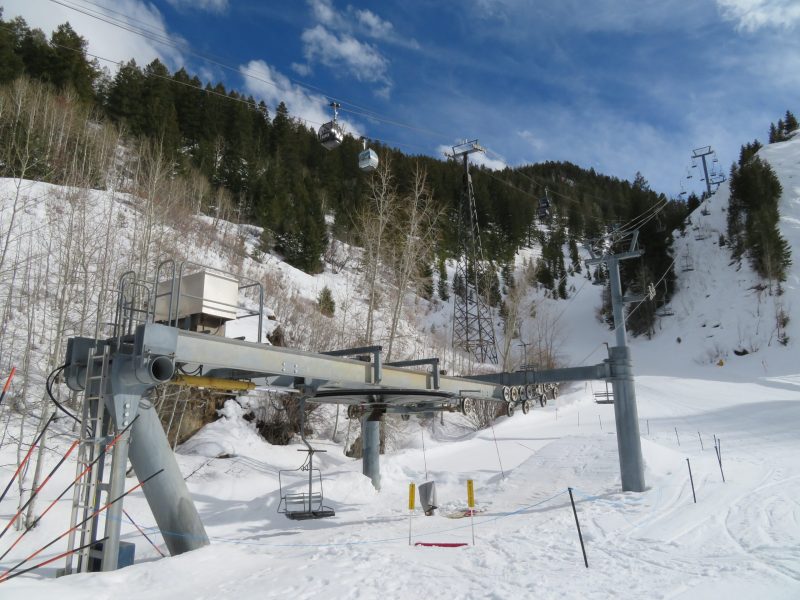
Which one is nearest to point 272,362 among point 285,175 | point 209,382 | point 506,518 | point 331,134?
point 209,382

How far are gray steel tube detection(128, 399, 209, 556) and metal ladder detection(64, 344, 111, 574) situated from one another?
0.56 metres

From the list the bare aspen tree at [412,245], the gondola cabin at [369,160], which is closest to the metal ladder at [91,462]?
the gondola cabin at [369,160]

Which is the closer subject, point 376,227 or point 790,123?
point 376,227

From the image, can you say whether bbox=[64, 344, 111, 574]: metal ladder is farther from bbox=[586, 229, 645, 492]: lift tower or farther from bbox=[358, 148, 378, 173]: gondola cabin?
bbox=[358, 148, 378, 173]: gondola cabin

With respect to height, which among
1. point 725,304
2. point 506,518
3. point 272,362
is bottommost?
point 506,518

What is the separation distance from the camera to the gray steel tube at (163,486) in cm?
816

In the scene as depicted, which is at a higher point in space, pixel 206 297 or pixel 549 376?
pixel 206 297

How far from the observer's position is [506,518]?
13.0 metres

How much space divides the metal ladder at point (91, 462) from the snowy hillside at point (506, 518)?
48 centimetres

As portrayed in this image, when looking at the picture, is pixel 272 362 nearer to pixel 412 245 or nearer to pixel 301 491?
pixel 301 491

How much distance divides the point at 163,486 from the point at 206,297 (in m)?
3.13

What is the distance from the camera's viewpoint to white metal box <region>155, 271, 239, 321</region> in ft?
28.9

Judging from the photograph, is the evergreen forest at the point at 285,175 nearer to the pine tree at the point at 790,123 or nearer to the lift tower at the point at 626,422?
the lift tower at the point at 626,422

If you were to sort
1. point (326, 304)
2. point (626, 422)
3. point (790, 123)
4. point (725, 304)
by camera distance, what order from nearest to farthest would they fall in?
1. point (626, 422)
2. point (326, 304)
3. point (725, 304)
4. point (790, 123)
